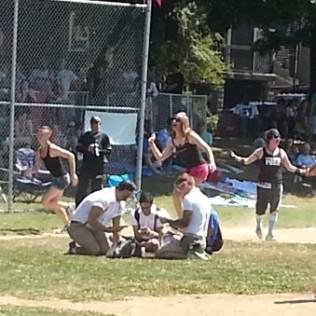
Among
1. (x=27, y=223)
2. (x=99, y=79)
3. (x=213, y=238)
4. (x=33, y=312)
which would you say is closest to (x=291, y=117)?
(x=99, y=79)

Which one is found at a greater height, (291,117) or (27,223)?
(291,117)

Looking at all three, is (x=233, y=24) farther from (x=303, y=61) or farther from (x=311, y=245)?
(x=303, y=61)

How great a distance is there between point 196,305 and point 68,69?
11.1 m

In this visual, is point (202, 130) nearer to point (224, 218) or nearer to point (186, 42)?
point (224, 218)

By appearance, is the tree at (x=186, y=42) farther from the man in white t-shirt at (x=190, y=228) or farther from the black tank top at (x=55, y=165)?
the man in white t-shirt at (x=190, y=228)

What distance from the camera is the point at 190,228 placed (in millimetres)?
13133

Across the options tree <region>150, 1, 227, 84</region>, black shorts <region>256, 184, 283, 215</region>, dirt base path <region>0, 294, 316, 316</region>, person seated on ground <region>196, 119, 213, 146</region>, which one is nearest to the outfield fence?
black shorts <region>256, 184, 283, 215</region>

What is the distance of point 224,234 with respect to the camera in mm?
16797

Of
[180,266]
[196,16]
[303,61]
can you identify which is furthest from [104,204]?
[303,61]

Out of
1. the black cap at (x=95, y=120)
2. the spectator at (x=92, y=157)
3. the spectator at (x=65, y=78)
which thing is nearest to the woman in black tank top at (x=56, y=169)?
the spectator at (x=92, y=157)

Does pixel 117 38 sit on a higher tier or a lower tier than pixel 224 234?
higher

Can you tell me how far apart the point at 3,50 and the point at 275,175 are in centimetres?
680

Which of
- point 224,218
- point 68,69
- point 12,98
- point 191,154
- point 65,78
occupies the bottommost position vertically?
point 224,218

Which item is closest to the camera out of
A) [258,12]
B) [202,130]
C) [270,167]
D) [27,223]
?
[270,167]
